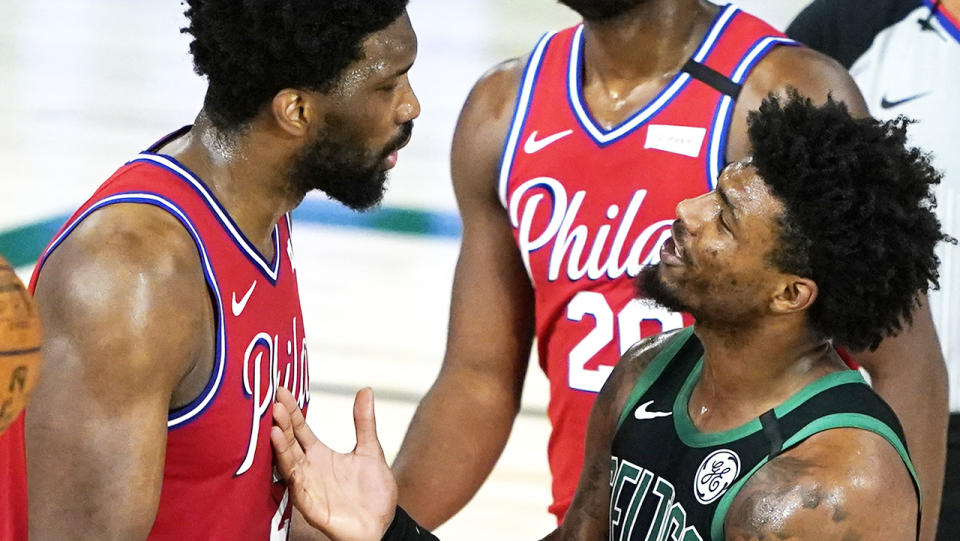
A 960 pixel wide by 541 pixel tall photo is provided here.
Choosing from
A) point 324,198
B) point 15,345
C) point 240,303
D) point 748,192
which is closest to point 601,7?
point 748,192

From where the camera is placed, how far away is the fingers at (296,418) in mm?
2572

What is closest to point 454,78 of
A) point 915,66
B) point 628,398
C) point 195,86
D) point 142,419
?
point 195,86

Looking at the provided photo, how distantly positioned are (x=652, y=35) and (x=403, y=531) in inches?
50.6

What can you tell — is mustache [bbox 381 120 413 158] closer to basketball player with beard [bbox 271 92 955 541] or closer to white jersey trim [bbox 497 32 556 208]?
basketball player with beard [bbox 271 92 955 541]

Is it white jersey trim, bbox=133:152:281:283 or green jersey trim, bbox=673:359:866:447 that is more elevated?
white jersey trim, bbox=133:152:281:283

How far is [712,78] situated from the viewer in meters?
3.15

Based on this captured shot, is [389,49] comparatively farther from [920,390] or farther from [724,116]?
[920,390]

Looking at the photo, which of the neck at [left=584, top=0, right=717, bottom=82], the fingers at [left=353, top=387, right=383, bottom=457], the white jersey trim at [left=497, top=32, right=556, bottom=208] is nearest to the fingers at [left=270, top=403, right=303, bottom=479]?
the fingers at [left=353, top=387, right=383, bottom=457]

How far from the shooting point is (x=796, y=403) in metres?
2.38

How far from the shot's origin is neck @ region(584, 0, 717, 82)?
A: 3.19 metres

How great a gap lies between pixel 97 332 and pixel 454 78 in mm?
6159

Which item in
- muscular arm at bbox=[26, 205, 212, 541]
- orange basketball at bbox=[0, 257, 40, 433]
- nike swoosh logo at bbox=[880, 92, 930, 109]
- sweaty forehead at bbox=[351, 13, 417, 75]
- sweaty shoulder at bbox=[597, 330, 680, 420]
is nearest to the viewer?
orange basketball at bbox=[0, 257, 40, 433]

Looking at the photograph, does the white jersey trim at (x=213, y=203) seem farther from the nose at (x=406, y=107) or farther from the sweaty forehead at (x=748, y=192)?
the sweaty forehead at (x=748, y=192)

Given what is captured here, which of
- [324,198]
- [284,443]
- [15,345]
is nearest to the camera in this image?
[15,345]
